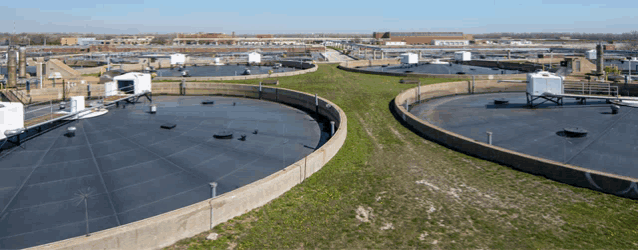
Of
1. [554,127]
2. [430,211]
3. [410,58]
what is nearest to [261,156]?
[430,211]

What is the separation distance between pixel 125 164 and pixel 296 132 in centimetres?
1300

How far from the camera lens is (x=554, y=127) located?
30016 millimetres

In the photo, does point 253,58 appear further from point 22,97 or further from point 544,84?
point 544,84

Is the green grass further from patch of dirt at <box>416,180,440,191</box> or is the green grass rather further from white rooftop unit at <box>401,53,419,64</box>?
white rooftop unit at <box>401,53,419,64</box>

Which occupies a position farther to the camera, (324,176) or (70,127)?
(70,127)

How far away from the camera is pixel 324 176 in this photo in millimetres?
21000

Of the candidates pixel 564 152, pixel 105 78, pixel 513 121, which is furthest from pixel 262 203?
pixel 105 78

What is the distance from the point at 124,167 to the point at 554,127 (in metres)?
27.3

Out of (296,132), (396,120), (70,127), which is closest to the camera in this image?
(70,127)

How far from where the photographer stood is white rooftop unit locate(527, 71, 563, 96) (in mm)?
35875

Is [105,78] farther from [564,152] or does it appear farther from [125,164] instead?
[564,152]

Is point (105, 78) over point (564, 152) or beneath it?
over

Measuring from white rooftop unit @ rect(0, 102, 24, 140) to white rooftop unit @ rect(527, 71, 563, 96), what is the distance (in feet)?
118

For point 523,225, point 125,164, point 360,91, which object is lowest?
point 523,225
